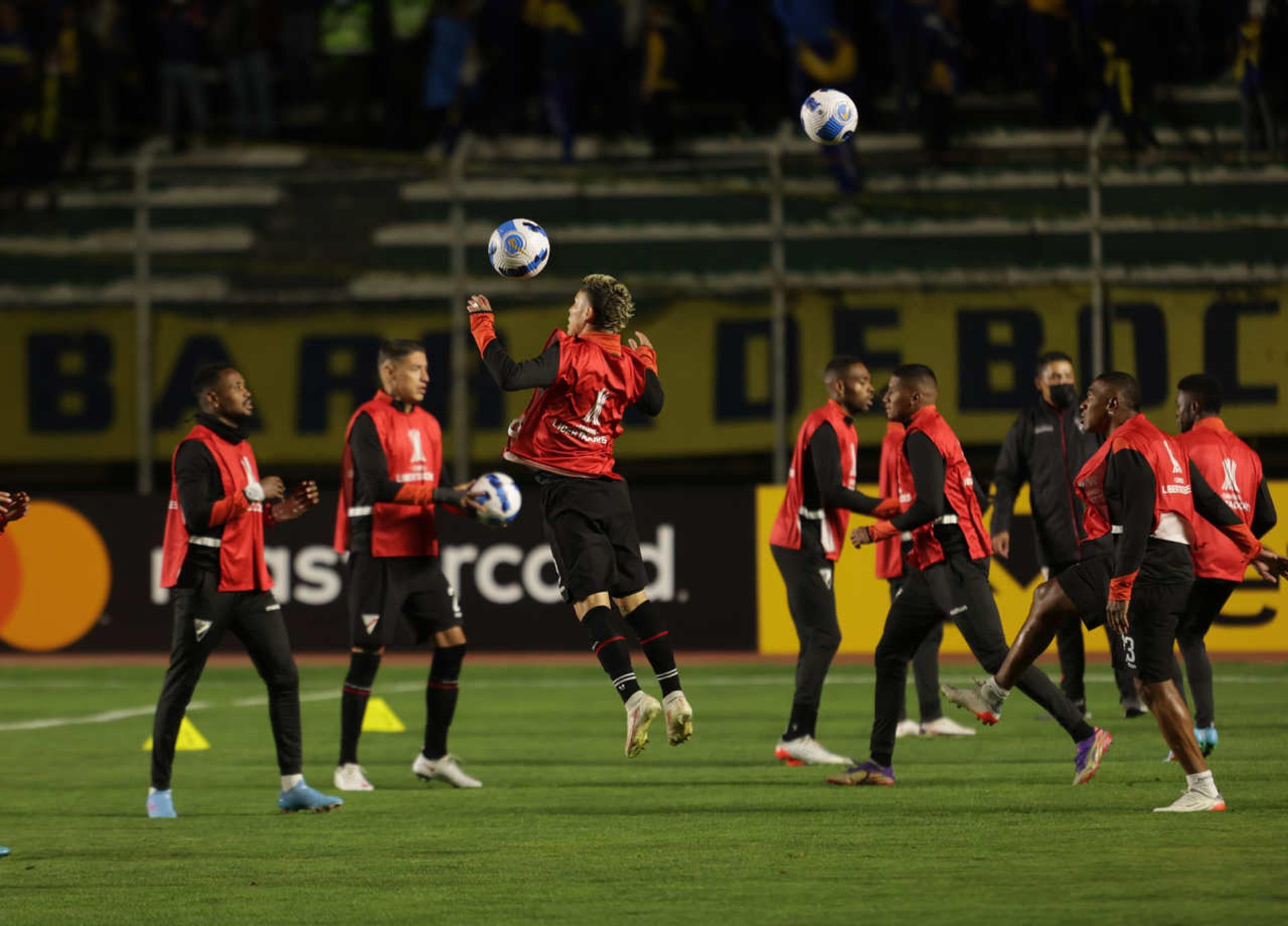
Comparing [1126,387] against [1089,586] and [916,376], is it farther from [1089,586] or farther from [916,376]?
[916,376]

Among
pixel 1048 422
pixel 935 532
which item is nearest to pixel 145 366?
pixel 1048 422

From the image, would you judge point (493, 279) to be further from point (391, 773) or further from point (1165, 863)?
point (1165, 863)

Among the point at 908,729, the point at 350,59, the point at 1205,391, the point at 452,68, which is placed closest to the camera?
the point at 1205,391

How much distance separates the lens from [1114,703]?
15133 millimetres

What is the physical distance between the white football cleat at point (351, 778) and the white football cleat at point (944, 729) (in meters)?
3.98

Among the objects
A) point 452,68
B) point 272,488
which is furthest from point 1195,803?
point 452,68

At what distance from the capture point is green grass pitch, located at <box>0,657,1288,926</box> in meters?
7.51

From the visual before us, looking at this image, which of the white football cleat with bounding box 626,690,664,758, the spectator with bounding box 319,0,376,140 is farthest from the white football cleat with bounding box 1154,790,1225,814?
the spectator with bounding box 319,0,376,140

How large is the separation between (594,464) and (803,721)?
261 cm

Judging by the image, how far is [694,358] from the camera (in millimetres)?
21750

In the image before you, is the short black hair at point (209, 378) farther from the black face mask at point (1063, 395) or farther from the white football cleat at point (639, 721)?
the black face mask at point (1063, 395)

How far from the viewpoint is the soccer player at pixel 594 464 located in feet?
32.7

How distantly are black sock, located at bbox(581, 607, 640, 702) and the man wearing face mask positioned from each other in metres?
4.46

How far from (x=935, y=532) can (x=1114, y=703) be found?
15.3ft
